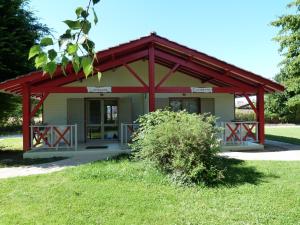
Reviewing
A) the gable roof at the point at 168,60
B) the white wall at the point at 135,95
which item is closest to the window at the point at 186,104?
the white wall at the point at 135,95

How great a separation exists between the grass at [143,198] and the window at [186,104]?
7555 millimetres

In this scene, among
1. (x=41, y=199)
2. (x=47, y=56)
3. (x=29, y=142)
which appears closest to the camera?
(x=47, y=56)

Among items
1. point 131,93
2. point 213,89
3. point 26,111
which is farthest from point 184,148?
point 131,93

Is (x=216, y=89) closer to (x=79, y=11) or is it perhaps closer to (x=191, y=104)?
(x=191, y=104)

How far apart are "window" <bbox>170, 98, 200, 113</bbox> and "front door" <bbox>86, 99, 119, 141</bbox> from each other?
2.78 m

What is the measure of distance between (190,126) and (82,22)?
6.76 metres

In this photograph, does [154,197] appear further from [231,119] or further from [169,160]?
[231,119]

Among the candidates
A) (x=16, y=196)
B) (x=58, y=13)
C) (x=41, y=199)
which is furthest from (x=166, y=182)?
(x=58, y=13)

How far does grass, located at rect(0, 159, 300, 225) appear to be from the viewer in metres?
5.30

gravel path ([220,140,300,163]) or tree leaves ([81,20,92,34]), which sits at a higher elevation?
tree leaves ([81,20,92,34])

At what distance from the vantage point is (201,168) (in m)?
7.37

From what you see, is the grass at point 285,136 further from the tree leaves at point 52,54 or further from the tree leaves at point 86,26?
the tree leaves at point 52,54

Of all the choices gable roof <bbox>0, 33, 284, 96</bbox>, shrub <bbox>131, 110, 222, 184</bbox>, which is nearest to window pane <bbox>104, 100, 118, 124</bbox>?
gable roof <bbox>0, 33, 284, 96</bbox>

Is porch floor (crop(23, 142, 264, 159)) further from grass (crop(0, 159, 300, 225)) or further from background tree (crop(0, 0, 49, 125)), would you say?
background tree (crop(0, 0, 49, 125))
